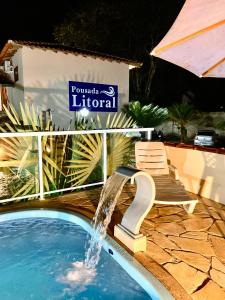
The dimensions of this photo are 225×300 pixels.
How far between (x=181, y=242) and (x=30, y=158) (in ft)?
10.0

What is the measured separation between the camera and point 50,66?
10320mm

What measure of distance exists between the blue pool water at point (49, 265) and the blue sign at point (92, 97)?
278 inches

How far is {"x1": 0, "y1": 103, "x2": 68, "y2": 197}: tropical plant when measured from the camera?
4809 millimetres

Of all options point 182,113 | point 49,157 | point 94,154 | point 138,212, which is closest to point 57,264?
point 138,212

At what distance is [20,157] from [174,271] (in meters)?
3.36

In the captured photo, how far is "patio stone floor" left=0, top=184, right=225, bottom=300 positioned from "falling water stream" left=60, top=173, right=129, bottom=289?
173 mm

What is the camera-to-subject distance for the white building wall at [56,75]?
9.91 meters

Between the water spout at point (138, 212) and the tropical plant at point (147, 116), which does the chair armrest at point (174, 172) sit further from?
the tropical plant at point (147, 116)

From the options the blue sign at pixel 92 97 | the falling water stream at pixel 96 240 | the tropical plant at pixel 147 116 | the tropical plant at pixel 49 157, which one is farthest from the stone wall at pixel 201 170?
the blue sign at pixel 92 97

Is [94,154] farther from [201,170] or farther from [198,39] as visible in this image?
[198,39]

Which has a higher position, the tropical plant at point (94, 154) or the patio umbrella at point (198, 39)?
the patio umbrella at point (198, 39)

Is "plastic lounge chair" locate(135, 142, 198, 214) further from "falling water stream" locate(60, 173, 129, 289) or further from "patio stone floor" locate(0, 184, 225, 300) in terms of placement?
"falling water stream" locate(60, 173, 129, 289)

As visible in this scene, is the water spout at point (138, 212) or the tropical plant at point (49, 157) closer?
the water spout at point (138, 212)

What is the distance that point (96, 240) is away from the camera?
11.9ft
